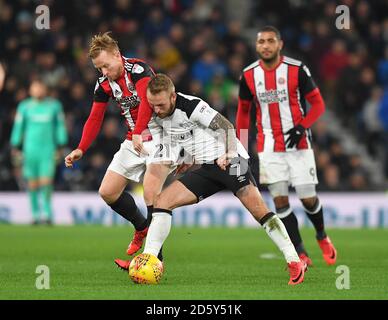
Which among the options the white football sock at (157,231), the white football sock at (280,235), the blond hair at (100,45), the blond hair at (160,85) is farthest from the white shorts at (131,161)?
the white football sock at (280,235)

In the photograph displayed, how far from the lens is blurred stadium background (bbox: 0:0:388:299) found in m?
16.5

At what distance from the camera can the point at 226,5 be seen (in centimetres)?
2052

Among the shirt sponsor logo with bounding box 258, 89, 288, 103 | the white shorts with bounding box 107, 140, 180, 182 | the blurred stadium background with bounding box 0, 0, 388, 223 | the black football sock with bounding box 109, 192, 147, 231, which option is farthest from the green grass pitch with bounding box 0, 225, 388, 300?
the blurred stadium background with bounding box 0, 0, 388, 223

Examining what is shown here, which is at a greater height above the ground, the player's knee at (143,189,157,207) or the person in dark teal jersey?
the person in dark teal jersey

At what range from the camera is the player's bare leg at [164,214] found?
25.9 feet

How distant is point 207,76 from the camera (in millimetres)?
17938

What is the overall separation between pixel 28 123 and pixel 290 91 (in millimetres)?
7438

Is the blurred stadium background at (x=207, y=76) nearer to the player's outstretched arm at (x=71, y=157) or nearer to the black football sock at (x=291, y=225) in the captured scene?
the black football sock at (x=291, y=225)

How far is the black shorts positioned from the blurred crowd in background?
8783 mm

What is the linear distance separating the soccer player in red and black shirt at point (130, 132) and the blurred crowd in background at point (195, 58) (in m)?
7.69

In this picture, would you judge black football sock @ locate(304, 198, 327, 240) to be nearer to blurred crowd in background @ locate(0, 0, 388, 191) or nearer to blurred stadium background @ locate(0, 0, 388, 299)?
blurred stadium background @ locate(0, 0, 388, 299)
